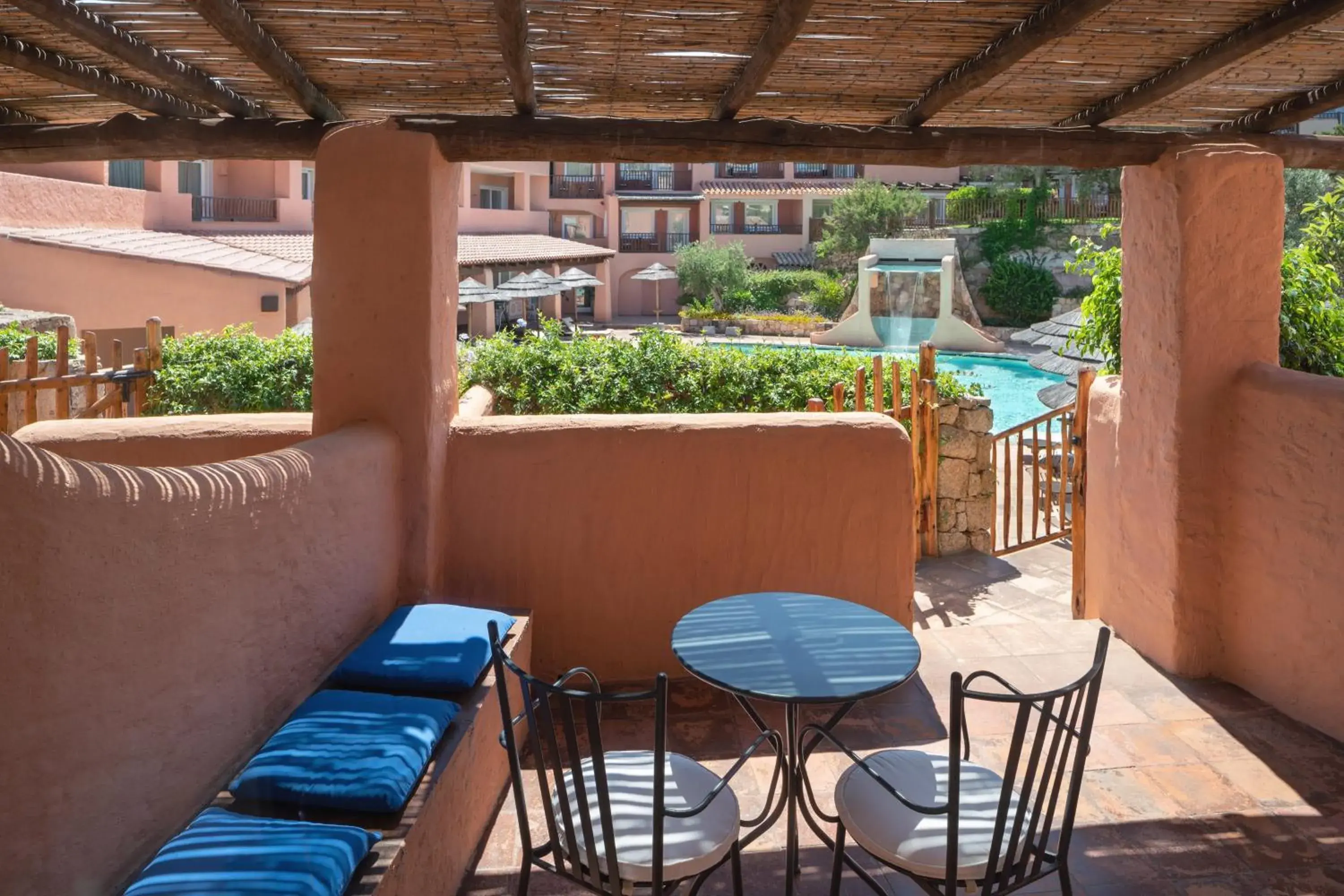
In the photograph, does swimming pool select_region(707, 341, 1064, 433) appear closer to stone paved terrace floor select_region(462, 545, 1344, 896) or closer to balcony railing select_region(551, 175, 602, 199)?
stone paved terrace floor select_region(462, 545, 1344, 896)

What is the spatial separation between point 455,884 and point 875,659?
147 cm

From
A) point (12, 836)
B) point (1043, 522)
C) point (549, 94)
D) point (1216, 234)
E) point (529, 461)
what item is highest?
point (549, 94)

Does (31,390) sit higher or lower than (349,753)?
higher

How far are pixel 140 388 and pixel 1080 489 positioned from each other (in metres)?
6.86

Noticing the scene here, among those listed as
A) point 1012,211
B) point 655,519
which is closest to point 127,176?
point 655,519

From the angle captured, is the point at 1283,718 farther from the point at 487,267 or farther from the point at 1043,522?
the point at 487,267

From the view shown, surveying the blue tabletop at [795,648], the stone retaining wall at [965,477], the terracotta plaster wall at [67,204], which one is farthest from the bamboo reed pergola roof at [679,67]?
the terracotta plaster wall at [67,204]

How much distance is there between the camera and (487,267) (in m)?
23.3

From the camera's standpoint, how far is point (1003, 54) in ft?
12.5

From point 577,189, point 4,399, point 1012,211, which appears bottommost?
point 4,399

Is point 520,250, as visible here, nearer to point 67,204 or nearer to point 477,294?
point 477,294

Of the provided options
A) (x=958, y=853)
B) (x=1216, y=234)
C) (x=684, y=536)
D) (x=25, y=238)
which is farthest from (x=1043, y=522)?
(x=25, y=238)

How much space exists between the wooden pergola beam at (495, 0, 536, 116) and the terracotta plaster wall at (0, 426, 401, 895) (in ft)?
5.51

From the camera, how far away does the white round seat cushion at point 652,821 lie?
7.93 feet
